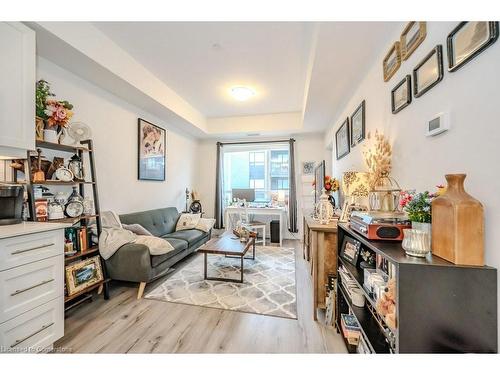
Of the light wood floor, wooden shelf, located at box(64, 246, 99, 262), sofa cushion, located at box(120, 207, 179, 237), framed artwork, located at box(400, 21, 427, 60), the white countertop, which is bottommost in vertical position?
the light wood floor

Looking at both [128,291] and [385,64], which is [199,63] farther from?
[128,291]

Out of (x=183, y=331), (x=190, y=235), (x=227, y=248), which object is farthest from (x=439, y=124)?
(x=190, y=235)

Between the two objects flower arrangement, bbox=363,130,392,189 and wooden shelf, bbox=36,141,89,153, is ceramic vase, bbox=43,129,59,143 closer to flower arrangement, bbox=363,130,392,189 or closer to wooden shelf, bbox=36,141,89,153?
wooden shelf, bbox=36,141,89,153

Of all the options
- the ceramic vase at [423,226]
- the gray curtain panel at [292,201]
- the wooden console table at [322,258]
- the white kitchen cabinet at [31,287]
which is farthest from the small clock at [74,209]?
the gray curtain panel at [292,201]

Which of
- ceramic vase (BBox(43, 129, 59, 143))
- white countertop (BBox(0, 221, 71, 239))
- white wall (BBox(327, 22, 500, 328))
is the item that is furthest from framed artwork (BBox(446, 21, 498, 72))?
Answer: ceramic vase (BBox(43, 129, 59, 143))

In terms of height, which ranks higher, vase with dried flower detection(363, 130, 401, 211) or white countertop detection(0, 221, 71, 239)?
vase with dried flower detection(363, 130, 401, 211)

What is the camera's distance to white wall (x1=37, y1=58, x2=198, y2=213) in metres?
2.26

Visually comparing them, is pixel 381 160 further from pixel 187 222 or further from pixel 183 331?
pixel 187 222

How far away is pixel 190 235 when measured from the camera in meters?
3.38

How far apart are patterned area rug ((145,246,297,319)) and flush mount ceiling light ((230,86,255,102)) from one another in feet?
8.64

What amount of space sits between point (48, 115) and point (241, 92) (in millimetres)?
2354

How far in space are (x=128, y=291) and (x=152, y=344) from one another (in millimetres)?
1041

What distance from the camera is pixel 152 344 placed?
1.58m
